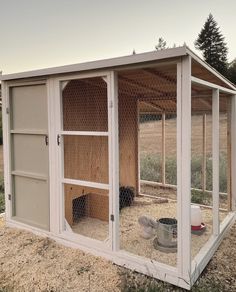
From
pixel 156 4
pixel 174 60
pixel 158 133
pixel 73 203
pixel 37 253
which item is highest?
pixel 156 4

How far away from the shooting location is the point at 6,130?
346 centimetres

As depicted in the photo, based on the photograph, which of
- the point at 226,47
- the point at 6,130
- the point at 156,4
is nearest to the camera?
the point at 6,130

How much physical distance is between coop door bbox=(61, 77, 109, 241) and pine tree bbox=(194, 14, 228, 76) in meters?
30.0

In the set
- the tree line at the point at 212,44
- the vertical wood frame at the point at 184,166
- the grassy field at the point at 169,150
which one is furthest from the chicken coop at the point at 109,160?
the tree line at the point at 212,44

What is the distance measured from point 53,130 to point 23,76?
29.4 inches

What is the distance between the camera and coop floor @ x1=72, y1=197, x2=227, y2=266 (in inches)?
107

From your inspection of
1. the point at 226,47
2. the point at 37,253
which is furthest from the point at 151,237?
the point at 226,47

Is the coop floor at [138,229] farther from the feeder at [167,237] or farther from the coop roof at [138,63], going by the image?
the coop roof at [138,63]

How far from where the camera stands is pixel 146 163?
17.4ft

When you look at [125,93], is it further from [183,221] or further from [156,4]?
[156,4]

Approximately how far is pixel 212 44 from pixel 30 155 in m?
35.7

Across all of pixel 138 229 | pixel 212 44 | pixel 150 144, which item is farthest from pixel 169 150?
pixel 212 44

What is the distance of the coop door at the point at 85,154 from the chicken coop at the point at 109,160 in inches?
0.5

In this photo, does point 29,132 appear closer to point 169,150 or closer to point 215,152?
point 215,152
